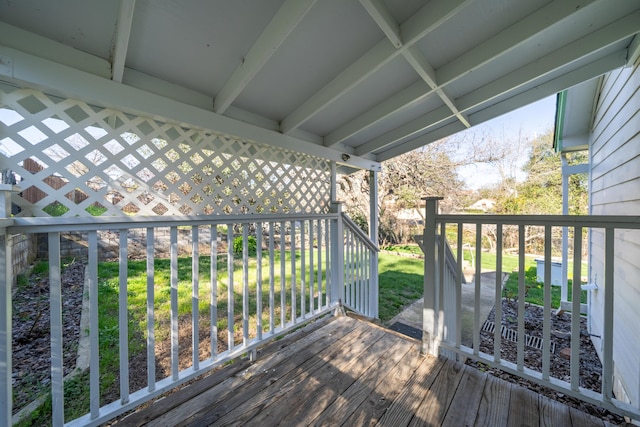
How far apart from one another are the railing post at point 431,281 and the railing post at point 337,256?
114 cm

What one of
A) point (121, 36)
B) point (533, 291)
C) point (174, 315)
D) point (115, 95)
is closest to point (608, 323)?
point (174, 315)

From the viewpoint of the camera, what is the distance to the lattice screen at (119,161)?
4.07ft

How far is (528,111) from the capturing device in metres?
8.35

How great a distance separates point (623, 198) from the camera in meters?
2.28

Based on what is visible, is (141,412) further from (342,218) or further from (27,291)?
(27,291)

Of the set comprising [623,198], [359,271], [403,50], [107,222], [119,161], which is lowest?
[359,271]

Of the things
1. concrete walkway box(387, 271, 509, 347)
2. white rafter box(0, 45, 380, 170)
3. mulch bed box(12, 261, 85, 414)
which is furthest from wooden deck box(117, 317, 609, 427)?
white rafter box(0, 45, 380, 170)

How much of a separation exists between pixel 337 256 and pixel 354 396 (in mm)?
1512

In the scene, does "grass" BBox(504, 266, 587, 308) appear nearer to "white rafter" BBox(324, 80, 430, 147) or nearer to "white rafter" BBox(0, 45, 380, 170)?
"white rafter" BBox(324, 80, 430, 147)

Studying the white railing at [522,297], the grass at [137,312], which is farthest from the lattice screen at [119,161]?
the white railing at [522,297]

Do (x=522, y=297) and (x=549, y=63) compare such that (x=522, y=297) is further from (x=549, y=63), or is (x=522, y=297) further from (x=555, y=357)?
(x=555, y=357)

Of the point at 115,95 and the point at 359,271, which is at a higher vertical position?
the point at 115,95

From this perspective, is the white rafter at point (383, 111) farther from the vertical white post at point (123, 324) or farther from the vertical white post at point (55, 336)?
the vertical white post at point (55, 336)

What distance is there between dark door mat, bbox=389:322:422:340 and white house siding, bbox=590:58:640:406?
1690 mm
